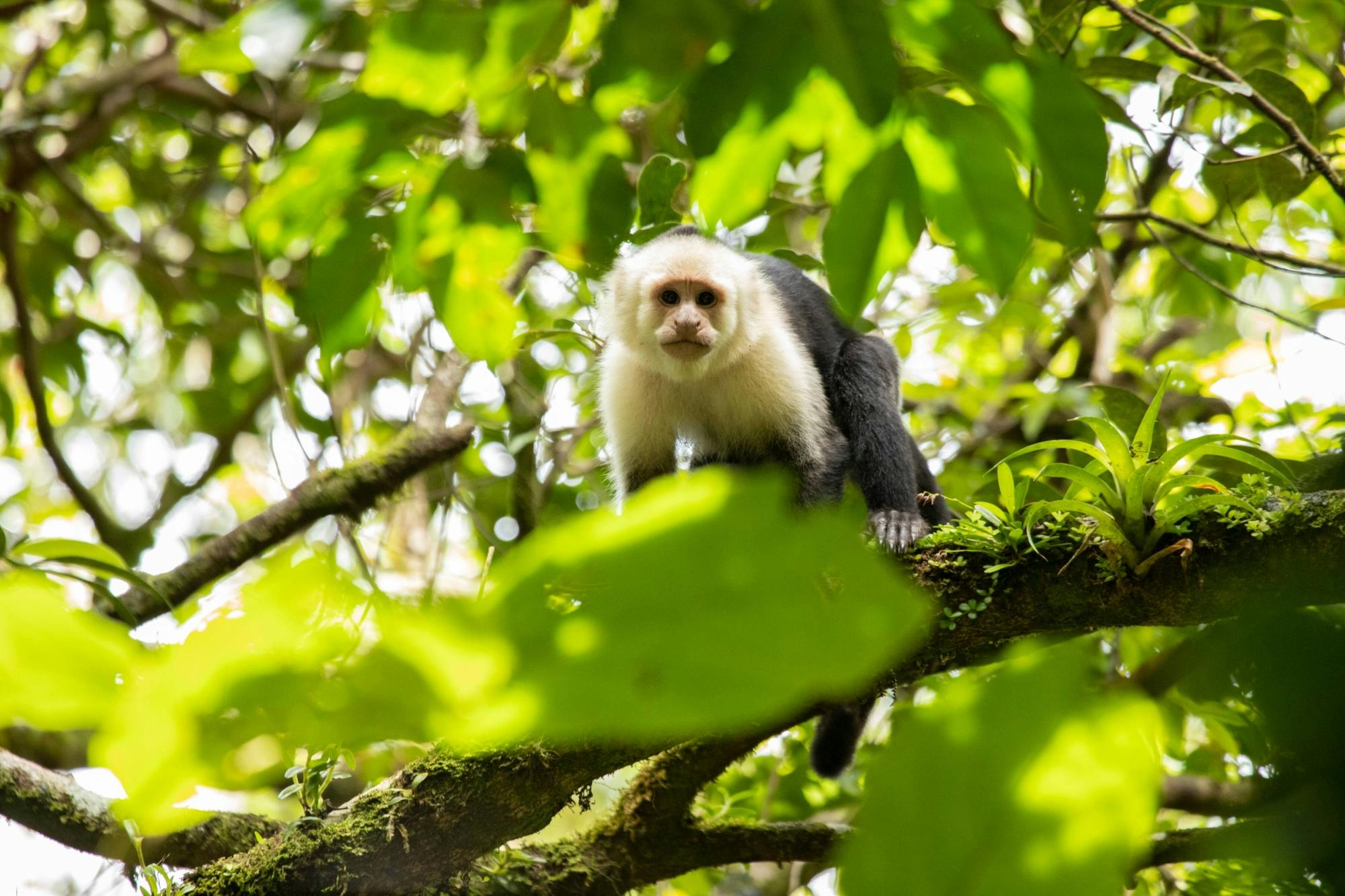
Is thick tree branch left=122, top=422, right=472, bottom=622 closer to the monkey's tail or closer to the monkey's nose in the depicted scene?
the monkey's nose

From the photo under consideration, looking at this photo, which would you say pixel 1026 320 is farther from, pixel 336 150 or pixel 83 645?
pixel 83 645

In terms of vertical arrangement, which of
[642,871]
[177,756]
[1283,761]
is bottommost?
[642,871]

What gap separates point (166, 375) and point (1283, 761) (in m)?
6.65

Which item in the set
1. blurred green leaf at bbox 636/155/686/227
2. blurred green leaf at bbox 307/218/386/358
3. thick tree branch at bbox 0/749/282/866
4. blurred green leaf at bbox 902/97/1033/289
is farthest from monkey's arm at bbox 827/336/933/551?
thick tree branch at bbox 0/749/282/866

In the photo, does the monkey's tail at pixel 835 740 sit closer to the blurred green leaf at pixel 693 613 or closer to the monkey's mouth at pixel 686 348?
the monkey's mouth at pixel 686 348

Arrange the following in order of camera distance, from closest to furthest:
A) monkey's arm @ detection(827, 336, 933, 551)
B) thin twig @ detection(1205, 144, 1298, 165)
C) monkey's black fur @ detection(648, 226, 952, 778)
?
thin twig @ detection(1205, 144, 1298, 165), monkey's arm @ detection(827, 336, 933, 551), monkey's black fur @ detection(648, 226, 952, 778)

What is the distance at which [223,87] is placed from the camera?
20.6ft

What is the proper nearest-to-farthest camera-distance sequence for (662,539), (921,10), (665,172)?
1. (662,539)
2. (921,10)
3. (665,172)

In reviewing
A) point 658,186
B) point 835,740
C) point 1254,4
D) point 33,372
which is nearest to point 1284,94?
point 1254,4

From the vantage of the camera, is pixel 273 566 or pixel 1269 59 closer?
pixel 273 566

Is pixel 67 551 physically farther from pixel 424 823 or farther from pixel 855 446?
pixel 855 446

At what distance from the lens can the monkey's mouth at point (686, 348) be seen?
3775 millimetres

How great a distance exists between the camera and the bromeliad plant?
7.10 ft

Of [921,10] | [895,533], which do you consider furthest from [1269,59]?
[921,10]
